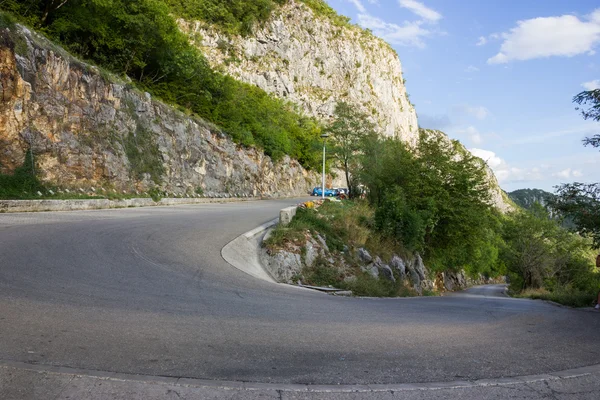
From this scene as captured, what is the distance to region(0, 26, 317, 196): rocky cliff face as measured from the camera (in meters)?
21.2

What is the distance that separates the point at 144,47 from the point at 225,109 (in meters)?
13.4

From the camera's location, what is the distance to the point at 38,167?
70.7 ft

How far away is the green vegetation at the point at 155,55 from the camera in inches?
1130

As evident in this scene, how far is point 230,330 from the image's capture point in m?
5.76

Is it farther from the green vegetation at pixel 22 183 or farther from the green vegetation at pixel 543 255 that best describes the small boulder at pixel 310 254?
the green vegetation at pixel 543 255

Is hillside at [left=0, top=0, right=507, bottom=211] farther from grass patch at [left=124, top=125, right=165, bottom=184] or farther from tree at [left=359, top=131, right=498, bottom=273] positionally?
tree at [left=359, top=131, right=498, bottom=273]

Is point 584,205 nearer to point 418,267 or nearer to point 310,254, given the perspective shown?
point 310,254

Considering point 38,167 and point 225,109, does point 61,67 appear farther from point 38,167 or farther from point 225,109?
point 225,109

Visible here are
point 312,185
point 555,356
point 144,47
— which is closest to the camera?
point 555,356

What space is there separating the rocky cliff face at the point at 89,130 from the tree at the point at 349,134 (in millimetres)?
11308

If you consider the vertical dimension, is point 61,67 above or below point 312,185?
above

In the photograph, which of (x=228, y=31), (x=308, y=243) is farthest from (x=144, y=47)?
(x=228, y=31)

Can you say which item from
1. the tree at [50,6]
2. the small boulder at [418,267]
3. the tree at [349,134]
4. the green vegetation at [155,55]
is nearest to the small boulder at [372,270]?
the small boulder at [418,267]

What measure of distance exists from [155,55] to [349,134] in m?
18.2
